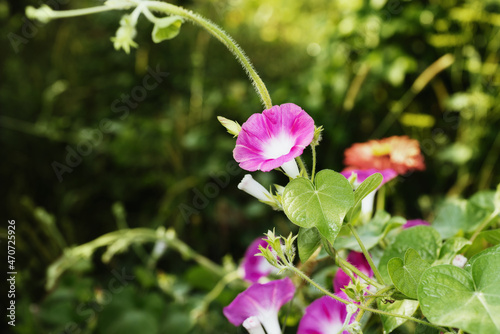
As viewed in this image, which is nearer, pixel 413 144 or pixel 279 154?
pixel 279 154

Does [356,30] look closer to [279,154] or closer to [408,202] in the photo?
[408,202]

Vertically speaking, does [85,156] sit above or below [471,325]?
below

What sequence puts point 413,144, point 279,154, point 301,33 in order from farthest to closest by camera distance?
point 301,33
point 413,144
point 279,154

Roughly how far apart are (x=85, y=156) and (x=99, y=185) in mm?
132

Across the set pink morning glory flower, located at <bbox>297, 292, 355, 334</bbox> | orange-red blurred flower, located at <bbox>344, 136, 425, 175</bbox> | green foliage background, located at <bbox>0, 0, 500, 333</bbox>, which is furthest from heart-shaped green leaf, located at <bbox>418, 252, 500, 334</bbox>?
green foliage background, located at <bbox>0, 0, 500, 333</bbox>

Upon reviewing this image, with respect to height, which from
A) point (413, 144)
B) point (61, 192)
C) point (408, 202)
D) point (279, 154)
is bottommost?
point (408, 202)

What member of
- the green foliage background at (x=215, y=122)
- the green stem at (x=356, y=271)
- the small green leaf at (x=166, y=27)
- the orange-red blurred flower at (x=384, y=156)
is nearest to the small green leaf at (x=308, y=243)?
the green stem at (x=356, y=271)

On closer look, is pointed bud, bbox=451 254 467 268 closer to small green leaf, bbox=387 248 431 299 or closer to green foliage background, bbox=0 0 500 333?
small green leaf, bbox=387 248 431 299

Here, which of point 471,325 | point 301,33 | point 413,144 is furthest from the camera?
point 301,33

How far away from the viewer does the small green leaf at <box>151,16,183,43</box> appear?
501mm

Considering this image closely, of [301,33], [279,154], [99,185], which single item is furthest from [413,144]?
[301,33]

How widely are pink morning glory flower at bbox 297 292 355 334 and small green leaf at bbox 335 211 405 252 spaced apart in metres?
0.08

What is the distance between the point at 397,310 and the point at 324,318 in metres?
0.11

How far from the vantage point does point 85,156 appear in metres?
1.84
